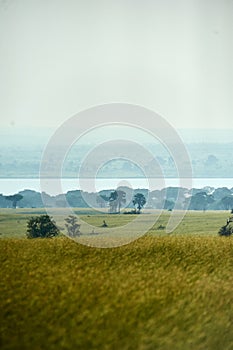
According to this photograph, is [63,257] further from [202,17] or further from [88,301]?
[202,17]

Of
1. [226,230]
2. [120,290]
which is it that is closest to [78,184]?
[120,290]

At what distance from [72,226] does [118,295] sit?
361 millimetres

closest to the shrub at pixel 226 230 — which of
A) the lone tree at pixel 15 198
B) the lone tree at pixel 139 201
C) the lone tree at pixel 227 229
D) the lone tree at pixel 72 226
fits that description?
the lone tree at pixel 227 229

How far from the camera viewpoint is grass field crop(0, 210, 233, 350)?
7.34 ft

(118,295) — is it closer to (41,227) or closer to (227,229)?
(41,227)

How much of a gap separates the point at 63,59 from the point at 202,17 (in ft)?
2.33

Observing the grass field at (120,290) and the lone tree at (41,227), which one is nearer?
the grass field at (120,290)

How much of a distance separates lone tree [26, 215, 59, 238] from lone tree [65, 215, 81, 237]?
0.18ft

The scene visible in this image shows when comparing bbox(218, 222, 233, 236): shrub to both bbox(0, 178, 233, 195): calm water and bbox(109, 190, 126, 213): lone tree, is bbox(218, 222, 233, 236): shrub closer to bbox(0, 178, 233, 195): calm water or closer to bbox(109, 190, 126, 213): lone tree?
bbox(0, 178, 233, 195): calm water

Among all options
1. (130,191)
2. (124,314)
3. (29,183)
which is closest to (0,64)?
(29,183)

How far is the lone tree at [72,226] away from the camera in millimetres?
2494

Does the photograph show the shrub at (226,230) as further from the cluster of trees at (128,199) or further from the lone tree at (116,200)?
the lone tree at (116,200)

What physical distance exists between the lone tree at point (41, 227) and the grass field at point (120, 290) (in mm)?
28

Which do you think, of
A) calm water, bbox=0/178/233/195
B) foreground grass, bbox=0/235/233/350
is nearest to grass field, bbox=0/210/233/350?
foreground grass, bbox=0/235/233/350
